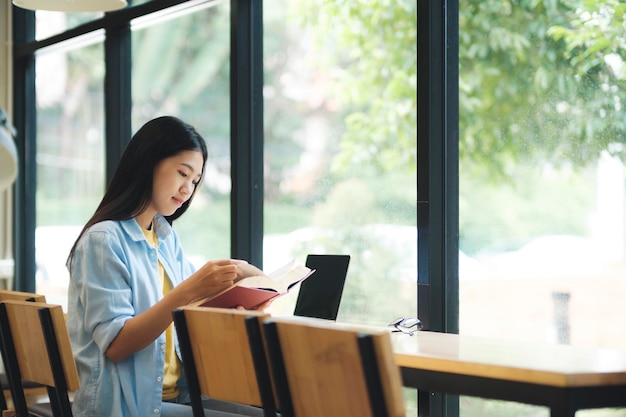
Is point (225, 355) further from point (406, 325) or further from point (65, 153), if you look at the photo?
point (65, 153)

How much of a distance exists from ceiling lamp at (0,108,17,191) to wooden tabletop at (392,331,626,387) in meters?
2.73

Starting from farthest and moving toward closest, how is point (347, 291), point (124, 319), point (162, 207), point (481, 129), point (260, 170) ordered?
point (260, 170)
point (347, 291)
point (481, 129)
point (162, 207)
point (124, 319)

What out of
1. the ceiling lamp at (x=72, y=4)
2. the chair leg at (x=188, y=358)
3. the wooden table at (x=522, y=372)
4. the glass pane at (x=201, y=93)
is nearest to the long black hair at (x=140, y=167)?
the chair leg at (x=188, y=358)

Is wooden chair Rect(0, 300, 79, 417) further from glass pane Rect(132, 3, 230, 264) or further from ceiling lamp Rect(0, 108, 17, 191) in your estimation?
ceiling lamp Rect(0, 108, 17, 191)

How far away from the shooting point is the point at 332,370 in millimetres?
1803

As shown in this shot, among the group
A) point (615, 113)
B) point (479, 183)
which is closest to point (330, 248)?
point (479, 183)

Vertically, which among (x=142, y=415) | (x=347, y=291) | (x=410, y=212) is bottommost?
(x=142, y=415)

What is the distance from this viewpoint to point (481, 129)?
3162mm

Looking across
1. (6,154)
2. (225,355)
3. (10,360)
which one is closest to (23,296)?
(10,360)

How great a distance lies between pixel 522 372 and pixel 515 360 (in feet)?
0.44

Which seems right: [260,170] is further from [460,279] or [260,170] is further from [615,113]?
[615,113]

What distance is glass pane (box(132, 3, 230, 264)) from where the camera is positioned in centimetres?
425

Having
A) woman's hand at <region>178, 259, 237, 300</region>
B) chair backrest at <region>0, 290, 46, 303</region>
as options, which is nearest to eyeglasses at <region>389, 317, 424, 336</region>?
woman's hand at <region>178, 259, 237, 300</region>

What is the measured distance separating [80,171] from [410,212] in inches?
99.7
